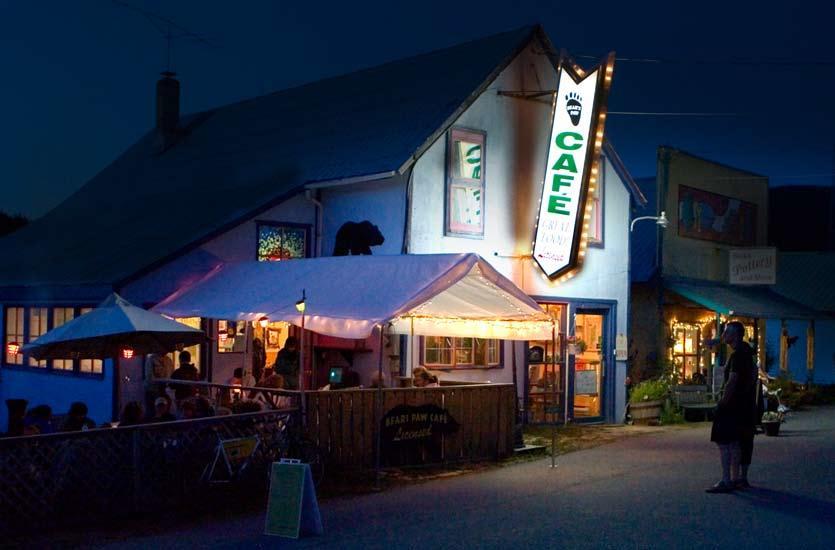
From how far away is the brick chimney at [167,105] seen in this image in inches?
1099

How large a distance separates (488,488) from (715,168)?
60.5 feet

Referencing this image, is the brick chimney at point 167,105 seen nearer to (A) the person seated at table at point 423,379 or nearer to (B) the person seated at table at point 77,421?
(A) the person seated at table at point 423,379

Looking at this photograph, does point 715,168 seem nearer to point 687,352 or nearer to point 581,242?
point 687,352

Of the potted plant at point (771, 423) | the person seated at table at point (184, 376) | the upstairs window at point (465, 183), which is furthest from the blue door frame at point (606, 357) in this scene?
the person seated at table at point (184, 376)

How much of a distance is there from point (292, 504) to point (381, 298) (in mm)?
5056

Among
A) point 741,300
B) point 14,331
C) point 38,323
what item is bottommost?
point 14,331

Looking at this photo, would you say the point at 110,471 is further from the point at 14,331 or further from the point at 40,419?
the point at 14,331

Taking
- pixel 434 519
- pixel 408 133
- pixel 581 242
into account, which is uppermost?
pixel 408 133

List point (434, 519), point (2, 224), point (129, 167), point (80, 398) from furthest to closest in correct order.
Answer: point (2, 224), point (129, 167), point (80, 398), point (434, 519)

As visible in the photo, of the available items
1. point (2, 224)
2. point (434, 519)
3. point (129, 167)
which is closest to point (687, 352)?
point (129, 167)

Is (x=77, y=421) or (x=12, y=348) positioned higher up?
(x=12, y=348)

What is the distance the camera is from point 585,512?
11.2m

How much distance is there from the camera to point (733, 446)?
12.3 meters

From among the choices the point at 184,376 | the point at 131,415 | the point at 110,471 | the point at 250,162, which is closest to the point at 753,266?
the point at 250,162
